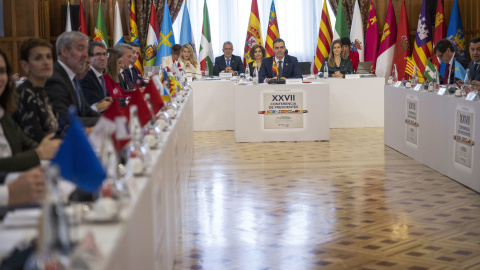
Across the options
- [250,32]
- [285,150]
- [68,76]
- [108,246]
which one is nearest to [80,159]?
[108,246]

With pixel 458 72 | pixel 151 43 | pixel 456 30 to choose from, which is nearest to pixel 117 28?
pixel 151 43

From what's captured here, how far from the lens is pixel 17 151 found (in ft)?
11.6

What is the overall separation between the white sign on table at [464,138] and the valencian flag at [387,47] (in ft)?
25.2

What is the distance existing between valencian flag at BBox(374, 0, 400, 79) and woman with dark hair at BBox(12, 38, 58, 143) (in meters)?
11.1

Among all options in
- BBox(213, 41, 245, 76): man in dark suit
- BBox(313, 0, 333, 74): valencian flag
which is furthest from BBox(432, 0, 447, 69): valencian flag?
BBox(213, 41, 245, 76): man in dark suit

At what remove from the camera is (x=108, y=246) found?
198 centimetres

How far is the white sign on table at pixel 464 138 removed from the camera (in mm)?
6574

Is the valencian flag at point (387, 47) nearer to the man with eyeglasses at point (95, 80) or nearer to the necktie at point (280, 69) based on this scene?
the necktie at point (280, 69)

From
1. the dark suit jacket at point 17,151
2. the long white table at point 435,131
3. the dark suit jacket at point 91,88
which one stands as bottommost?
the long white table at point 435,131

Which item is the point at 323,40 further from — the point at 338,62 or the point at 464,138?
the point at 464,138

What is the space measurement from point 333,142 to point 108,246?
28.0 ft

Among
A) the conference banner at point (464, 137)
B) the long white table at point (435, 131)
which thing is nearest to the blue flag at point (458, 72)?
the long white table at point (435, 131)

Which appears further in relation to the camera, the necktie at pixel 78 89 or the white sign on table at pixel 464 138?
the white sign on table at pixel 464 138

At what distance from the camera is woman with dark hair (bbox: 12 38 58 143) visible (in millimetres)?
4141
